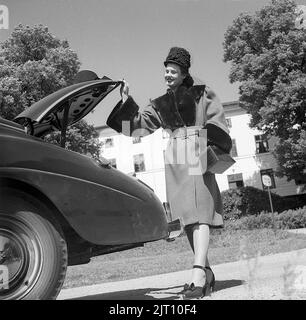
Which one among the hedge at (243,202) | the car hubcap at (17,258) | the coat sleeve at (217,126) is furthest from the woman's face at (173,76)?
the hedge at (243,202)

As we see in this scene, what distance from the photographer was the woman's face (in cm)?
322

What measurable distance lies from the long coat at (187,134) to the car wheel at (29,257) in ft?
3.43

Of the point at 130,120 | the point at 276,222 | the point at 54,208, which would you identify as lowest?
the point at 276,222

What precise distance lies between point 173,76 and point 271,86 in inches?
1015

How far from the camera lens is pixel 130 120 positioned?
3184 millimetres

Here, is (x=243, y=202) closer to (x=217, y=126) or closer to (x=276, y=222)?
(x=276, y=222)

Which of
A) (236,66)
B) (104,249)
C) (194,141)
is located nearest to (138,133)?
(194,141)

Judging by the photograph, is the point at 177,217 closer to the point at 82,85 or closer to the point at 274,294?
the point at 274,294

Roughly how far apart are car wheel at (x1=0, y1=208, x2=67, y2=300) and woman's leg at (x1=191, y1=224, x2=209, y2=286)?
933 mm

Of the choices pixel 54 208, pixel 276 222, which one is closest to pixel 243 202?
pixel 276 222

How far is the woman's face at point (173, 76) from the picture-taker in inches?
127

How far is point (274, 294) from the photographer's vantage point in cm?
256

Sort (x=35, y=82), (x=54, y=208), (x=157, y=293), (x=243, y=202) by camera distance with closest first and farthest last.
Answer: (x=54, y=208) → (x=157, y=293) → (x=35, y=82) → (x=243, y=202)
